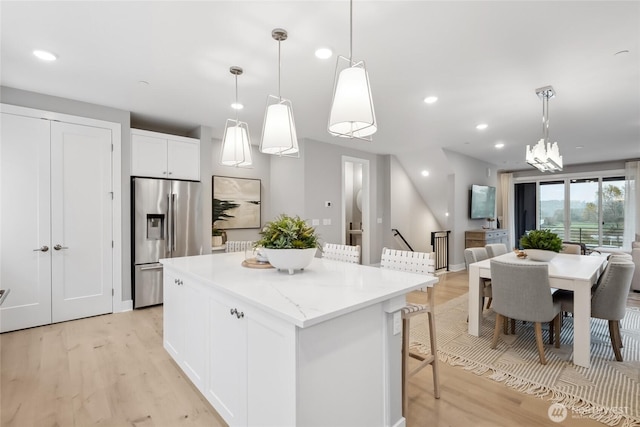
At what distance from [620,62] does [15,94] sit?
19.4 feet

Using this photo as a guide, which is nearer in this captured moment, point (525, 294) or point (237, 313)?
point (237, 313)

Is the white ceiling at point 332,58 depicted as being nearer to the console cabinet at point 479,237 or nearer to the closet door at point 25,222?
the closet door at point 25,222

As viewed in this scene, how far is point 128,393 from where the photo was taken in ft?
7.13

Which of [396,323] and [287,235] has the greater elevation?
[287,235]

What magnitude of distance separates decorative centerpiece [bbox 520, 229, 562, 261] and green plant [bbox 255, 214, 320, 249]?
2.69 meters

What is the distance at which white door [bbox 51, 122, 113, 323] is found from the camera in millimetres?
3441

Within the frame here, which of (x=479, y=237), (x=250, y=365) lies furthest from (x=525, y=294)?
(x=479, y=237)

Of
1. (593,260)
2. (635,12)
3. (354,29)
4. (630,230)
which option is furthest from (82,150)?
(630,230)

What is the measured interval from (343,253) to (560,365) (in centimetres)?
204

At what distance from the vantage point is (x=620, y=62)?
106 inches

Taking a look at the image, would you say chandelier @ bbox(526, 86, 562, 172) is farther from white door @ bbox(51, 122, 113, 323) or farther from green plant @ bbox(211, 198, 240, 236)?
white door @ bbox(51, 122, 113, 323)

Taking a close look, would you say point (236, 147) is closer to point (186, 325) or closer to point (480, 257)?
point (186, 325)

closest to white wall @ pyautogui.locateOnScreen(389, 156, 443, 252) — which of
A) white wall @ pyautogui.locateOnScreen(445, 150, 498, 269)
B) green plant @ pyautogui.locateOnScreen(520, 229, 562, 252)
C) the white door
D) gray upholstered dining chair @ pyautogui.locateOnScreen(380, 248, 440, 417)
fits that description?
white wall @ pyautogui.locateOnScreen(445, 150, 498, 269)

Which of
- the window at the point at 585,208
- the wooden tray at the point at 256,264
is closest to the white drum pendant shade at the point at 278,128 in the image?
the wooden tray at the point at 256,264
